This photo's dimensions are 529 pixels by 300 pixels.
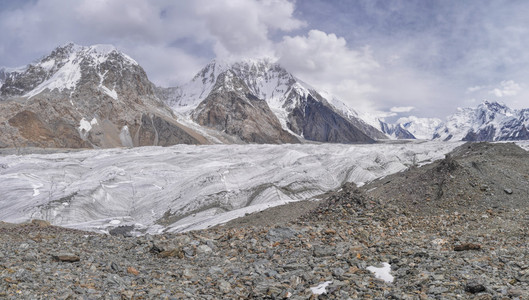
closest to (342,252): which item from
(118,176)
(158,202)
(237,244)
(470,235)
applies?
(237,244)

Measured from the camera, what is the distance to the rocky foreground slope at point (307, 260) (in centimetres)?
812

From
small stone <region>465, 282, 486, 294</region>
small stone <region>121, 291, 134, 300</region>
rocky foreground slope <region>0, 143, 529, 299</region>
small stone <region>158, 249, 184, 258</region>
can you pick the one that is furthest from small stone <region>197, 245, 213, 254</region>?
small stone <region>465, 282, 486, 294</region>

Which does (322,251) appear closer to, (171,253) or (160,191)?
(171,253)

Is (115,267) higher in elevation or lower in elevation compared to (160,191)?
lower

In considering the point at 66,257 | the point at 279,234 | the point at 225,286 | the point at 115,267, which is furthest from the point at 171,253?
the point at 279,234

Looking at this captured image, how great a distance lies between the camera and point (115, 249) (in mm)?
13227

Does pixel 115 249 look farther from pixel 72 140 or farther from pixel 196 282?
pixel 72 140

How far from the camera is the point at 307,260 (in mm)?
10711

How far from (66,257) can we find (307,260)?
787 cm

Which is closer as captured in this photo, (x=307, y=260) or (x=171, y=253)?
(x=307, y=260)

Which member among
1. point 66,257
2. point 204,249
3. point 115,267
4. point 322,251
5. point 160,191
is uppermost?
point 160,191

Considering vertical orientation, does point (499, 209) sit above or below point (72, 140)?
below

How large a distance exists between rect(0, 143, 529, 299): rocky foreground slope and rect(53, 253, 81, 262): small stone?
3 cm

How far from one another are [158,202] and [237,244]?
33.6 metres
